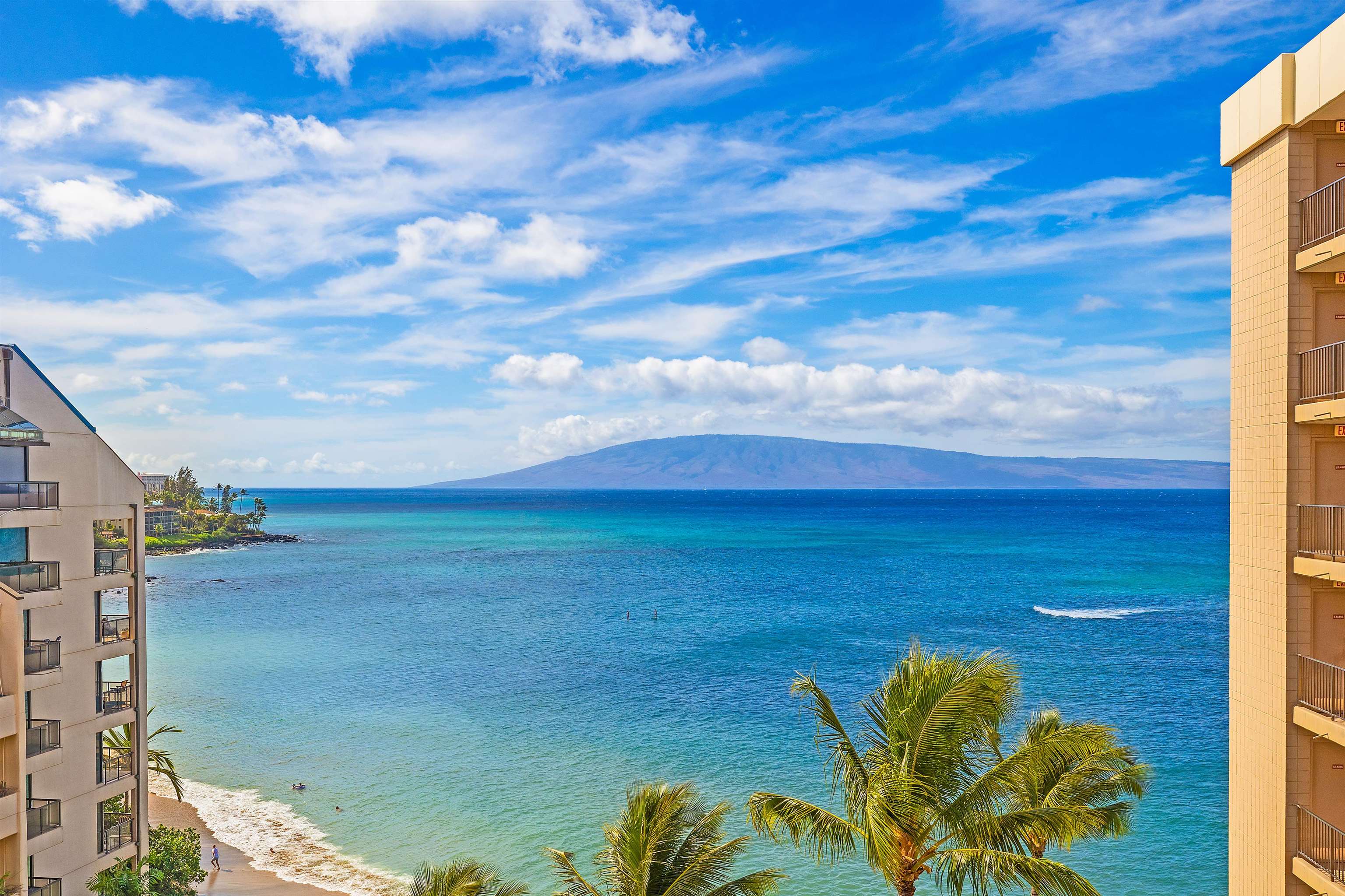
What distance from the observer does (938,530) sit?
176 metres

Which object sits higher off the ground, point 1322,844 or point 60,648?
point 60,648

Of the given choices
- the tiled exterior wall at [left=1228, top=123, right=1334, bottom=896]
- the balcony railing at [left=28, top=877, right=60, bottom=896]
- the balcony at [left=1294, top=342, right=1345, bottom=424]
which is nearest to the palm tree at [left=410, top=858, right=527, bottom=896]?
the balcony railing at [left=28, top=877, right=60, bottom=896]

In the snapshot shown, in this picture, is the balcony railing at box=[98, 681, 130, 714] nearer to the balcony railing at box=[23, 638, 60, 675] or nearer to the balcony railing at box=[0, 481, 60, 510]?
the balcony railing at box=[23, 638, 60, 675]

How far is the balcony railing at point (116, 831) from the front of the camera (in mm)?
18844

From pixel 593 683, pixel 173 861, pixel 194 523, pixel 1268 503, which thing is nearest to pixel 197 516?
pixel 194 523

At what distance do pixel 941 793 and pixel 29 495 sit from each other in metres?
18.1

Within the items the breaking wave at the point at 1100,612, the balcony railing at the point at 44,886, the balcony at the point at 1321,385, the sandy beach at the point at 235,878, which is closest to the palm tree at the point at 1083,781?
the balcony at the point at 1321,385

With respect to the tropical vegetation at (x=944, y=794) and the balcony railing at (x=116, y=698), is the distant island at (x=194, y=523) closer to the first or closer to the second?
the balcony railing at (x=116, y=698)

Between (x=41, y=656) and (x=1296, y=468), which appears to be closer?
(x=1296, y=468)

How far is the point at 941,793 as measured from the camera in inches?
520

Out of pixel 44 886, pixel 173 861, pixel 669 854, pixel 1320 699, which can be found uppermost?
pixel 1320 699

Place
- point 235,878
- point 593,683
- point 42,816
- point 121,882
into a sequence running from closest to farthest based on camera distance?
point 42,816
point 121,882
point 235,878
point 593,683

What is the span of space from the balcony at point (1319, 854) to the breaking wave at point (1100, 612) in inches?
2576

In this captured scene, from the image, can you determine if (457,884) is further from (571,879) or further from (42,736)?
(42,736)
